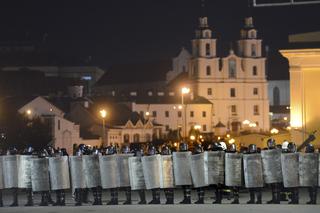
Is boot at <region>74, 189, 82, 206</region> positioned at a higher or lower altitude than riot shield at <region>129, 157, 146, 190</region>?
lower

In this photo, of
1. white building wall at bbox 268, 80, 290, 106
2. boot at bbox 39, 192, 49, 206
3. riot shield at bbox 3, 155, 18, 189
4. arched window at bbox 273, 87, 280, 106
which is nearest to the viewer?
boot at bbox 39, 192, 49, 206

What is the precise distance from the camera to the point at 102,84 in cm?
17300

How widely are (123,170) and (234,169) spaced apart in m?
2.83

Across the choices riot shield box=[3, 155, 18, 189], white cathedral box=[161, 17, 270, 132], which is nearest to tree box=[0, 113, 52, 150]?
riot shield box=[3, 155, 18, 189]

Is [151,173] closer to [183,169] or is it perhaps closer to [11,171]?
[183,169]

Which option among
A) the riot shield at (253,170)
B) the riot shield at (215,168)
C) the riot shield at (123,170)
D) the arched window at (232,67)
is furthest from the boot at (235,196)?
the arched window at (232,67)

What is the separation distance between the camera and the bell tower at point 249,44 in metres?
154

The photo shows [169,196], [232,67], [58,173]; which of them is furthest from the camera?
[232,67]

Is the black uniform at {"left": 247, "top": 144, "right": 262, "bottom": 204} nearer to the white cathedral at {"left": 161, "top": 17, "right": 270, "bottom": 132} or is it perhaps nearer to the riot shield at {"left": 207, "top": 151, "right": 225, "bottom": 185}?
the riot shield at {"left": 207, "top": 151, "right": 225, "bottom": 185}

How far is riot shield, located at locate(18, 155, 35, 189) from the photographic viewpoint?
23297 millimetres

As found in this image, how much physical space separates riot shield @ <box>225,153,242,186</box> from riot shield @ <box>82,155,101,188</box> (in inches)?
128

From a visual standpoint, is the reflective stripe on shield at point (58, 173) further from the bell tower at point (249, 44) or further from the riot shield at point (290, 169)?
the bell tower at point (249, 44)

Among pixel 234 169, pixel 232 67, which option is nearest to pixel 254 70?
pixel 232 67

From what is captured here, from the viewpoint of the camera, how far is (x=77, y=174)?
22875 millimetres
